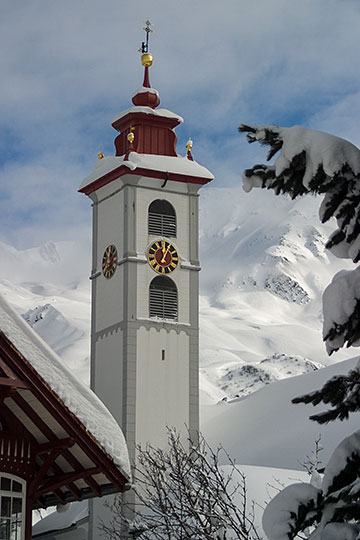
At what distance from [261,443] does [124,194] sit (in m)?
17.1

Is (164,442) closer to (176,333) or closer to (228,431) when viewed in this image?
(176,333)

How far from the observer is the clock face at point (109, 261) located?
6276 centimetres

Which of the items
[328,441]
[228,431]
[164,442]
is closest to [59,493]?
[164,442]

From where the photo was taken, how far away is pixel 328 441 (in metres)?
64.1

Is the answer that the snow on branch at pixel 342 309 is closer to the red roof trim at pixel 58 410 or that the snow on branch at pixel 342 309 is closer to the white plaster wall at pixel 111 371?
the red roof trim at pixel 58 410

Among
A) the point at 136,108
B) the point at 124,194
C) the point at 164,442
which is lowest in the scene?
the point at 164,442

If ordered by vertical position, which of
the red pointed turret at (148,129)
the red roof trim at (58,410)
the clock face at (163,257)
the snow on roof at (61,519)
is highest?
the red pointed turret at (148,129)

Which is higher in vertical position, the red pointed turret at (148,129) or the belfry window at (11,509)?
the red pointed turret at (148,129)

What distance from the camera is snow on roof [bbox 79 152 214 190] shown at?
199 ft

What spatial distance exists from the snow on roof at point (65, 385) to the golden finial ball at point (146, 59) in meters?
54.1

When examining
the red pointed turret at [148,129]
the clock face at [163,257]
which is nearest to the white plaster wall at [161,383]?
the clock face at [163,257]

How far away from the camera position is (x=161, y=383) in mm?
59969

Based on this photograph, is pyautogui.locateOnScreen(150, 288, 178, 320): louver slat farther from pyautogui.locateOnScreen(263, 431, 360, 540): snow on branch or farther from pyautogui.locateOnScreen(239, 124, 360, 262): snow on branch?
pyautogui.locateOnScreen(263, 431, 360, 540): snow on branch

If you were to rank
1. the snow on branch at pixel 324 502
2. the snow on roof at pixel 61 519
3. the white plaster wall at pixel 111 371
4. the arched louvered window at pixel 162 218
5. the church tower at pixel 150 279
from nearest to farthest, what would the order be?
the snow on branch at pixel 324 502, the snow on roof at pixel 61 519, the church tower at pixel 150 279, the white plaster wall at pixel 111 371, the arched louvered window at pixel 162 218
